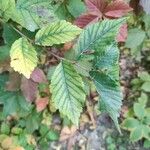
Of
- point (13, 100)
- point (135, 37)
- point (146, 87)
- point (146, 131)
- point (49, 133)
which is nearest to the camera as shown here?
point (13, 100)

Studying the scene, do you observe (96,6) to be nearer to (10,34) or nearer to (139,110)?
(10,34)

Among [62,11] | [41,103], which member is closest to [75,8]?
[62,11]

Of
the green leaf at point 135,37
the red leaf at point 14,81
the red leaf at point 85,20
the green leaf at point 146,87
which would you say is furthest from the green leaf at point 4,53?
the green leaf at point 146,87

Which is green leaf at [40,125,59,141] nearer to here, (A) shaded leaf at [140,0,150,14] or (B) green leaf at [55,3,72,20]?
(B) green leaf at [55,3,72,20]

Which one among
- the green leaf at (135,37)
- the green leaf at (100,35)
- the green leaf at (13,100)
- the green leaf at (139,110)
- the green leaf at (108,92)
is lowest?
the green leaf at (139,110)

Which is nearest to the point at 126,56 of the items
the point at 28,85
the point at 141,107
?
the point at 141,107

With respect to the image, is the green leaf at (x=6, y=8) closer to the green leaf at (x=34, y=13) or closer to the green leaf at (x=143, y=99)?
the green leaf at (x=34, y=13)

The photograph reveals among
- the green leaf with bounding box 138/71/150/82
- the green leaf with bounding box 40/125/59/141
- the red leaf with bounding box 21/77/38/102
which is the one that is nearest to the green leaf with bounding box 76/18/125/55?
the red leaf with bounding box 21/77/38/102
